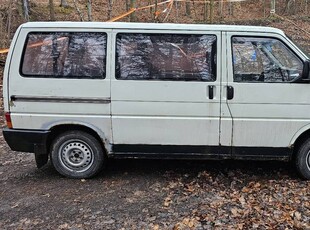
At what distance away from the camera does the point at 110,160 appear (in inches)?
239

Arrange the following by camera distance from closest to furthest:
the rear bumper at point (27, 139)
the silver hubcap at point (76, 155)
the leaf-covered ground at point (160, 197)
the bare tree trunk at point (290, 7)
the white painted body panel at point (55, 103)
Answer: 1. the leaf-covered ground at point (160, 197)
2. the white painted body panel at point (55, 103)
3. the rear bumper at point (27, 139)
4. the silver hubcap at point (76, 155)
5. the bare tree trunk at point (290, 7)

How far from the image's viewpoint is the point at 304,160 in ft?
16.3

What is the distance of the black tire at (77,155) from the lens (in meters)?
5.17

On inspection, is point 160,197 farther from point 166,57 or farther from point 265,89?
point 265,89

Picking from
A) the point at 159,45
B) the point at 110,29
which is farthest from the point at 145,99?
the point at 110,29

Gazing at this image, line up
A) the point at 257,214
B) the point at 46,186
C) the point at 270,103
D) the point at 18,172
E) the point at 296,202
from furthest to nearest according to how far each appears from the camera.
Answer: the point at 18,172, the point at 46,186, the point at 270,103, the point at 296,202, the point at 257,214

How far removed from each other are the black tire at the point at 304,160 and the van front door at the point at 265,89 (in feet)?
0.75

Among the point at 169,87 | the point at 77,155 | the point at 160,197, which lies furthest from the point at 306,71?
the point at 77,155

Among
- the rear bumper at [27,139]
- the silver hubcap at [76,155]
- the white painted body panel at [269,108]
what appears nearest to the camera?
the white painted body panel at [269,108]

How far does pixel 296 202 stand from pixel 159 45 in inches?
102

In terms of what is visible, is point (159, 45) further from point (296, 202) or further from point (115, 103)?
point (296, 202)

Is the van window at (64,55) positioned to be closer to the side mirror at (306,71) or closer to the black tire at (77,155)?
the black tire at (77,155)

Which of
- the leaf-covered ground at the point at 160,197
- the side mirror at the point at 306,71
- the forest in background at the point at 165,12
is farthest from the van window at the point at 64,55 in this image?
the forest in background at the point at 165,12

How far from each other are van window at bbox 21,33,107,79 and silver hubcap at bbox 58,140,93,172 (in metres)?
0.97
